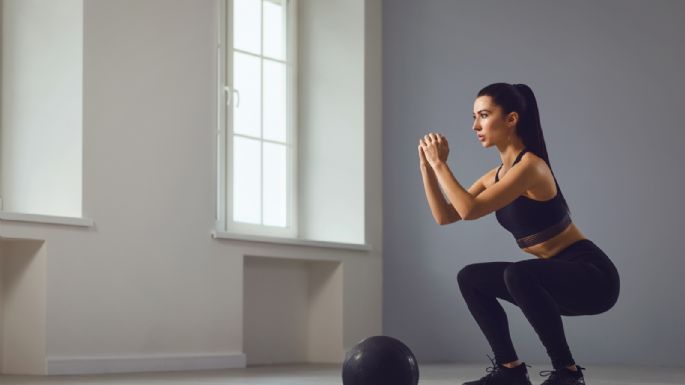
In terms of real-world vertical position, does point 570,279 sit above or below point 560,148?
below

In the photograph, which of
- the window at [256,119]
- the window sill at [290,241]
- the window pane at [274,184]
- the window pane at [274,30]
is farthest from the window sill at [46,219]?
the window pane at [274,30]

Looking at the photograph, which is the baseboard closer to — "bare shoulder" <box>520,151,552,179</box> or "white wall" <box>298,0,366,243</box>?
"white wall" <box>298,0,366,243</box>

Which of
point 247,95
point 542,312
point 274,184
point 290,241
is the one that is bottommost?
point 542,312

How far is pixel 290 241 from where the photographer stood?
5613 millimetres

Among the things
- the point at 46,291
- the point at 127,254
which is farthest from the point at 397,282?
the point at 46,291

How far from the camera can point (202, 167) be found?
525 centimetres

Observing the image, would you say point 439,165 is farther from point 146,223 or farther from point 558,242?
point 146,223

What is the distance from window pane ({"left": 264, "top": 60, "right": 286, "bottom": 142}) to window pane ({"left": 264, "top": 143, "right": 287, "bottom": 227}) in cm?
8

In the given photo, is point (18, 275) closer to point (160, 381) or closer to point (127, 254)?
point (127, 254)

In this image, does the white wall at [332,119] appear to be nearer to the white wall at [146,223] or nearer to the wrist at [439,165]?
Answer: the white wall at [146,223]

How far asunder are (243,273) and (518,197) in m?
2.76

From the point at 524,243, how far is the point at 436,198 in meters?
0.29

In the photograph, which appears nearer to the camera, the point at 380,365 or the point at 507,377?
the point at 380,365

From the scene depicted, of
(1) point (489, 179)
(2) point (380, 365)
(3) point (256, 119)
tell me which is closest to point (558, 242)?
(1) point (489, 179)
